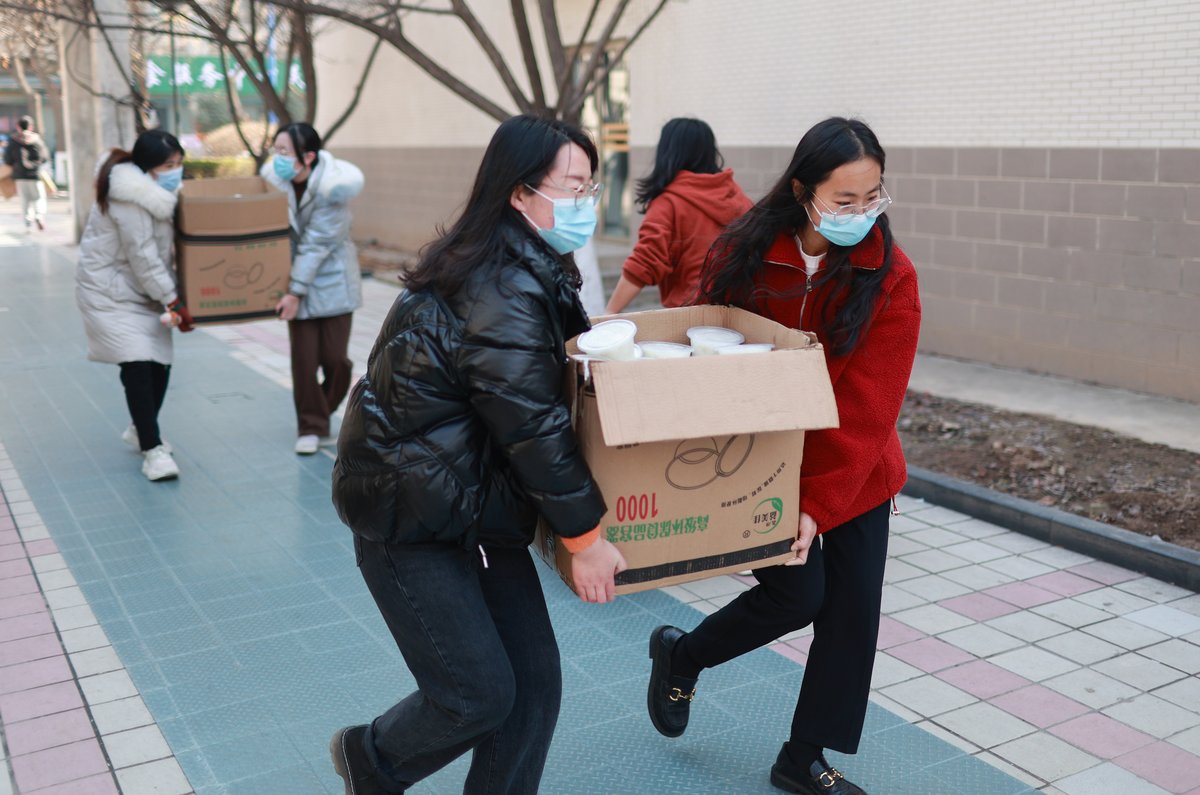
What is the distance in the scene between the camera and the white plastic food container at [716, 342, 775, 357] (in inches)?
100

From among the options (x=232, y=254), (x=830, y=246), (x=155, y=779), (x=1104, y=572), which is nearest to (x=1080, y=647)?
(x=1104, y=572)

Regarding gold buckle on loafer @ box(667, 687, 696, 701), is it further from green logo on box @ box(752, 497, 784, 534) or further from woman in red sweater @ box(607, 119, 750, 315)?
woman in red sweater @ box(607, 119, 750, 315)

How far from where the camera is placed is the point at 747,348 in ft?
8.93

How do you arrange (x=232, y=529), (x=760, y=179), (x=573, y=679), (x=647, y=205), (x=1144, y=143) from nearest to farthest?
(x=573, y=679) < (x=647, y=205) < (x=232, y=529) < (x=1144, y=143) < (x=760, y=179)

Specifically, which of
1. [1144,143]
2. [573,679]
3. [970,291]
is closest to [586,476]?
[573,679]

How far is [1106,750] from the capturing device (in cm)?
354

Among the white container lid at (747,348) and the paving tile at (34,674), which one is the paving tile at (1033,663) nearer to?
the white container lid at (747,348)

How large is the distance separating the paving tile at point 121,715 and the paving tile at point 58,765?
0.37 ft

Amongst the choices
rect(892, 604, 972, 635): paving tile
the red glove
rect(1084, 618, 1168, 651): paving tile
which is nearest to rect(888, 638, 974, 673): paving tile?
rect(892, 604, 972, 635): paving tile

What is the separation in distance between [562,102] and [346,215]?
2.58 meters

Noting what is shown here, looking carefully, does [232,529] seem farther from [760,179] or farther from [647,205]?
[760,179]

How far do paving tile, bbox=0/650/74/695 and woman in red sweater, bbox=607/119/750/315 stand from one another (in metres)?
2.41

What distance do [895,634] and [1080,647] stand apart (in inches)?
25.6

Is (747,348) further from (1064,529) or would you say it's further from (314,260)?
(314,260)
